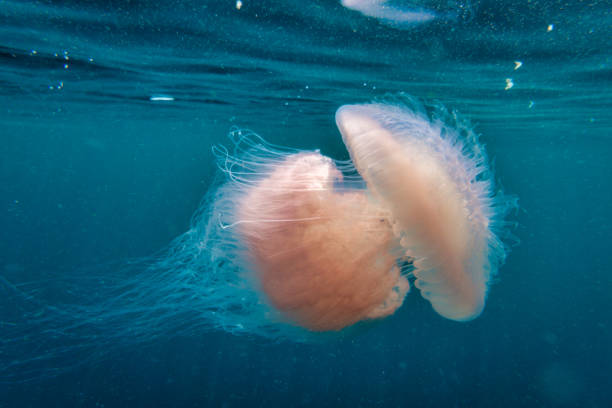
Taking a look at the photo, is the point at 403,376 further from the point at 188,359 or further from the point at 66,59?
the point at 66,59

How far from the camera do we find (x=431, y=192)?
248 cm

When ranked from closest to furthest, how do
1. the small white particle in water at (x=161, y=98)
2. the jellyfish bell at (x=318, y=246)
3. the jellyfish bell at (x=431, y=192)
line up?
the jellyfish bell at (x=431, y=192) < the jellyfish bell at (x=318, y=246) < the small white particle in water at (x=161, y=98)

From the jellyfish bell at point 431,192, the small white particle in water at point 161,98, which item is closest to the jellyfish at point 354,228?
the jellyfish bell at point 431,192

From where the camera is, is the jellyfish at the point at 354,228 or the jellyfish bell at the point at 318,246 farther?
the jellyfish bell at the point at 318,246

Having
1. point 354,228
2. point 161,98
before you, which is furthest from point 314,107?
point 354,228

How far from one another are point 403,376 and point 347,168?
12.1 meters

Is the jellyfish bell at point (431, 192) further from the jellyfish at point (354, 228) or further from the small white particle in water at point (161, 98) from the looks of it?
the small white particle in water at point (161, 98)

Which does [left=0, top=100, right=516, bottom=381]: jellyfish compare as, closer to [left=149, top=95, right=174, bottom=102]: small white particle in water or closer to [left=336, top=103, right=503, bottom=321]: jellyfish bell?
[left=336, top=103, right=503, bottom=321]: jellyfish bell

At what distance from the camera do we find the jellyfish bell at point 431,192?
2508 millimetres

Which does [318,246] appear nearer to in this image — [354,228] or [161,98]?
[354,228]

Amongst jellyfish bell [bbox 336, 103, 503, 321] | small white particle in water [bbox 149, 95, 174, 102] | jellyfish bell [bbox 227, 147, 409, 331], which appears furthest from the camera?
small white particle in water [bbox 149, 95, 174, 102]

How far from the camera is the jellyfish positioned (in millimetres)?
2582

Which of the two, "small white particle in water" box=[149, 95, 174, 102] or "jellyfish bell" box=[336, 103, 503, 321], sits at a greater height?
"jellyfish bell" box=[336, 103, 503, 321]

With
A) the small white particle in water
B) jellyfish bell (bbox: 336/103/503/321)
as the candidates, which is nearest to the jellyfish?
jellyfish bell (bbox: 336/103/503/321)
